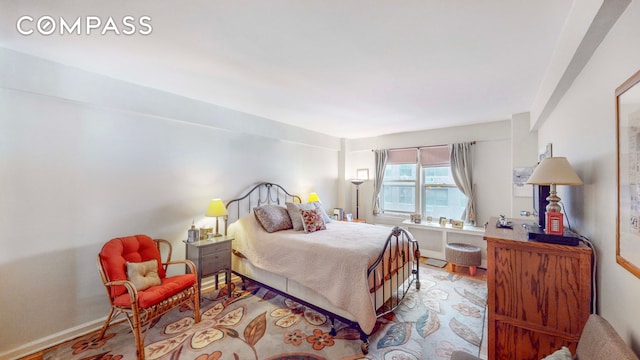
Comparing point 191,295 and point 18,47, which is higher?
point 18,47

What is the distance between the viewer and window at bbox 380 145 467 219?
15.9 feet

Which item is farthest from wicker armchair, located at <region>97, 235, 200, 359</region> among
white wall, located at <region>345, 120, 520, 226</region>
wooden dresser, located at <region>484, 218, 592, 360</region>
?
white wall, located at <region>345, 120, 520, 226</region>

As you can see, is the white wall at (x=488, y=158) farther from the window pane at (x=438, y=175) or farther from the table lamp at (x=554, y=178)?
the table lamp at (x=554, y=178)

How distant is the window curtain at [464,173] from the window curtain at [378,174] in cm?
139

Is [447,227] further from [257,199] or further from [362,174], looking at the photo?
[257,199]

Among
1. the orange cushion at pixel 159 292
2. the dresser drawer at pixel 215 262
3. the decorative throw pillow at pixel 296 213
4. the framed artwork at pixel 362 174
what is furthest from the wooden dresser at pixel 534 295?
the framed artwork at pixel 362 174

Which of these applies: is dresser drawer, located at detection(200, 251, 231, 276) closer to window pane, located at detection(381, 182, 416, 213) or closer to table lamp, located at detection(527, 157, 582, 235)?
table lamp, located at detection(527, 157, 582, 235)

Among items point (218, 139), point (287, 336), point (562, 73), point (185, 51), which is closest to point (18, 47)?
point (185, 51)

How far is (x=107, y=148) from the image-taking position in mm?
2629

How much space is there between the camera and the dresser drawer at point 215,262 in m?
3.00

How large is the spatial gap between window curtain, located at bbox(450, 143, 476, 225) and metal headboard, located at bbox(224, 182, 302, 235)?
10.2ft

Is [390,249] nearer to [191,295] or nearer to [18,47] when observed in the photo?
[191,295]

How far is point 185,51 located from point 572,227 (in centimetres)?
351

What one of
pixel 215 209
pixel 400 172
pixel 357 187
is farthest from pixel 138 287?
pixel 400 172
